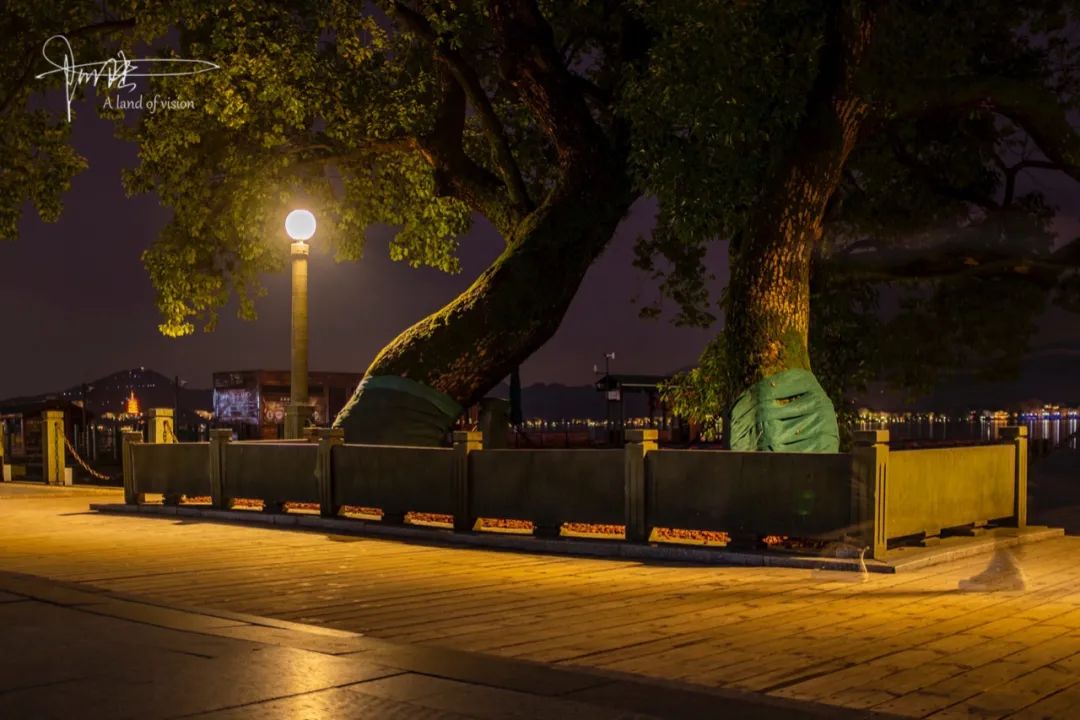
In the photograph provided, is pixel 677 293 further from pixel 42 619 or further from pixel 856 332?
pixel 42 619

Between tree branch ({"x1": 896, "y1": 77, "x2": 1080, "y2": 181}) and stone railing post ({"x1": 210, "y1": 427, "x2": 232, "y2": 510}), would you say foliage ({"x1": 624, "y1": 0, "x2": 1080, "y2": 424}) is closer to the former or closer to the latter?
tree branch ({"x1": 896, "y1": 77, "x2": 1080, "y2": 181})

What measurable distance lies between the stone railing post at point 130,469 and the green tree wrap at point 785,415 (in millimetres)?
10487

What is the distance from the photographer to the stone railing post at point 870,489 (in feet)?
41.6

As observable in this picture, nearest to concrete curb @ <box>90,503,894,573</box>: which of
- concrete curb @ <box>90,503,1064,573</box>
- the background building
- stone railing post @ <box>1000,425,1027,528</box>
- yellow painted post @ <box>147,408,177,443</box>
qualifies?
concrete curb @ <box>90,503,1064,573</box>

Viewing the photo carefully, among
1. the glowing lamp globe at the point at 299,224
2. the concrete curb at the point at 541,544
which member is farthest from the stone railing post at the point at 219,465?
the glowing lamp globe at the point at 299,224

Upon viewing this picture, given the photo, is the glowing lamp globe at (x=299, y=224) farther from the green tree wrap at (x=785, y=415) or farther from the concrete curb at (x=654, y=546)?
the green tree wrap at (x=785, y=415)

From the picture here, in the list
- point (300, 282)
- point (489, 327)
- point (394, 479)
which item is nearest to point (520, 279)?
point (489, 327)

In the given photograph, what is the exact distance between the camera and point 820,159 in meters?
17.4

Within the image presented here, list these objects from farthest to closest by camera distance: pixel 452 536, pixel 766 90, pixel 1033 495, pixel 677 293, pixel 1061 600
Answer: pixel 1033 495 < pixel 677 293 < pixel 766 90 < pixel 452 536 < pixel 1061 600

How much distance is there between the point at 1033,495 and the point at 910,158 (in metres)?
15.2

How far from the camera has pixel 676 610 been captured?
10250 millimetres

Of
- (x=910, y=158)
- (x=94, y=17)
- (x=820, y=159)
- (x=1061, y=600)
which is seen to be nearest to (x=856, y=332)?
(x=910, y=158)

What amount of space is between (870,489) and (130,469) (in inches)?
533

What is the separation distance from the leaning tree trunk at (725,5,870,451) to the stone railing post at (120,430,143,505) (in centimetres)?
1030
